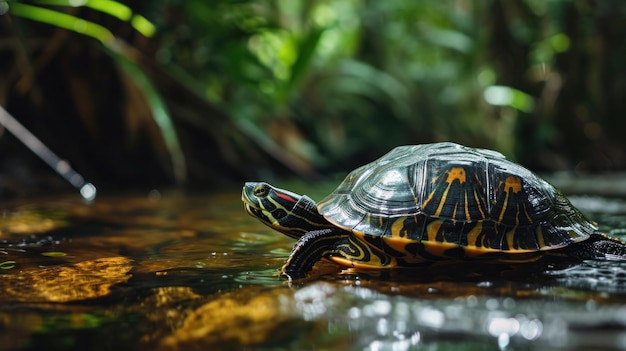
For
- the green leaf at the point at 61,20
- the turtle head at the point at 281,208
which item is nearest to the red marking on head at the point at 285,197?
the turtle head at the point at 281,208

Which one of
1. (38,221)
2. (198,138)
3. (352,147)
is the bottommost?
(38,221)

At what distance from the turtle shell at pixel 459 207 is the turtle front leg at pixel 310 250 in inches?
2.3

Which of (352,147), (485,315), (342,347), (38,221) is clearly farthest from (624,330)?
(352,147)

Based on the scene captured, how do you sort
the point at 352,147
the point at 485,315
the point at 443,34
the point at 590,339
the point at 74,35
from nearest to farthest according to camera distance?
the point at 590,339, the point at 485,315, the point at 74,35, the point at 352,147, the point at 443,34

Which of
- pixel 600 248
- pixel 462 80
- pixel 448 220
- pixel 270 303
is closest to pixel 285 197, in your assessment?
pixel 448 220

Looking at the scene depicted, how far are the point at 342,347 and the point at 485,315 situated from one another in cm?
32

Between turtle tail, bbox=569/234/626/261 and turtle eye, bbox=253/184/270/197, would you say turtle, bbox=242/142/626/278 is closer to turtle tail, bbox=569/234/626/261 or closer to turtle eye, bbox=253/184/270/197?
turtle tail, bbox=569/234/626/261

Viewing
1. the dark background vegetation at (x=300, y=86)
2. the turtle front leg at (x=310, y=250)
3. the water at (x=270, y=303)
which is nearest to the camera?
the water at (x=270, y=303)

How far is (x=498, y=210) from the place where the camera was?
1.90m

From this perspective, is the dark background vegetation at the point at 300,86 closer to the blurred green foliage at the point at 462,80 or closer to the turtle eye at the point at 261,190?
the blurred green foliage at the point at 462,80

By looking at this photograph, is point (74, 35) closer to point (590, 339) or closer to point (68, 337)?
point (68, 337)

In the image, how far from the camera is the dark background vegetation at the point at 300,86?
481cm

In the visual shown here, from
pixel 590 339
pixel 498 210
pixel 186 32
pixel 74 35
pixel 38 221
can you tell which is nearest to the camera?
pixel 590 339

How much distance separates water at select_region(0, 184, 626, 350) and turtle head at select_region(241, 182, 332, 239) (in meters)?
0.13
